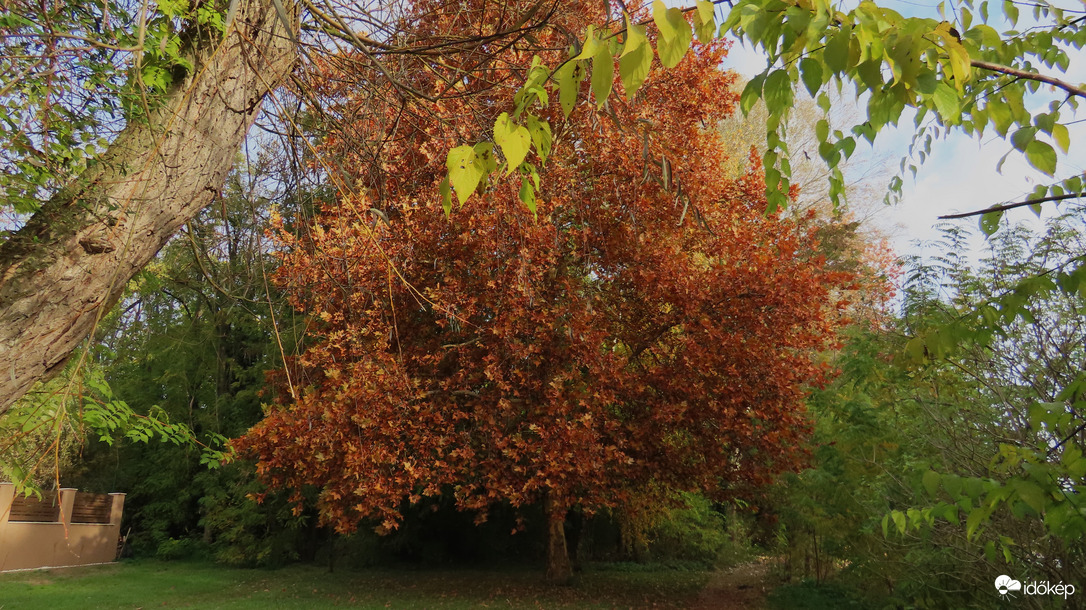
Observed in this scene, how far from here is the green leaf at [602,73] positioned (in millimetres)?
865

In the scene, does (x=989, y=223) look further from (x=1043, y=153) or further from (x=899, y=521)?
(x=899, y=521)

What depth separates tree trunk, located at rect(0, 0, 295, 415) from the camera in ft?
5.90

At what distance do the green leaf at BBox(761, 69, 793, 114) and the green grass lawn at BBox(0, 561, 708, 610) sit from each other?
9259mm

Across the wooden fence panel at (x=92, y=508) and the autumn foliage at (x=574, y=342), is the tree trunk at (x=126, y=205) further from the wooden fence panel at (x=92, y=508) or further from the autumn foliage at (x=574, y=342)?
the wooden fence panel at (x=92, y=508)

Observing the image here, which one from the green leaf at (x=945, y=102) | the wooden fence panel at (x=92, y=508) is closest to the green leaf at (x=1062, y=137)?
the green leaf at (x=945, y=102)

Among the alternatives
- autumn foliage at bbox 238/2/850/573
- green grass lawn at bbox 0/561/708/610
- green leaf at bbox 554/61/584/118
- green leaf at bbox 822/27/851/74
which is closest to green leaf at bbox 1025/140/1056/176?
green leaf at bbox 822/27/851/74

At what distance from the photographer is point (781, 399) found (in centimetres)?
843

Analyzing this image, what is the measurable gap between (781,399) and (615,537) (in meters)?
8.72

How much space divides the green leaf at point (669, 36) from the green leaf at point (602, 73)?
70 millimetres

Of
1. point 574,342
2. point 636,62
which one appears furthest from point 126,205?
point 574,342

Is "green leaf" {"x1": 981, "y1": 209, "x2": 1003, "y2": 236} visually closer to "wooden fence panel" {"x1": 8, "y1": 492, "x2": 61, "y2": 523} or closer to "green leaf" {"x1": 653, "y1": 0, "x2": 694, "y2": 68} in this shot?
"green leaf" {"x1": 653, "y1": 0, "x2": 694, "y2": 68}

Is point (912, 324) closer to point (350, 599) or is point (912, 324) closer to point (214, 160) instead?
point (214, 160)

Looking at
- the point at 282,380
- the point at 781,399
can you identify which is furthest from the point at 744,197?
the point at 282,380

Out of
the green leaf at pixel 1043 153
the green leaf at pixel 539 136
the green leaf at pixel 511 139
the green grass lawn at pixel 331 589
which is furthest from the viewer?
the green grass lawn at pixel 331 589
